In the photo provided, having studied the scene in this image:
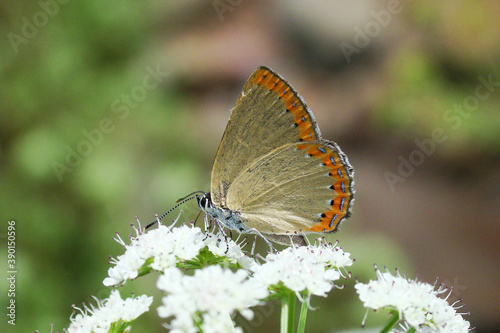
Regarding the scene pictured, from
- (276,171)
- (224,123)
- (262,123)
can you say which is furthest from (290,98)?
(224,123)

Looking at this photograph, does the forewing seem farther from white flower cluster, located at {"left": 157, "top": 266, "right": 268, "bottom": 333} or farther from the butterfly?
white flower cluster, located at {"left": 157, "top": 266, "right": 268, "bottom": 333}

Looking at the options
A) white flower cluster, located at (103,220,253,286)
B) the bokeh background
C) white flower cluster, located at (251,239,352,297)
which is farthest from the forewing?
the bokeh background

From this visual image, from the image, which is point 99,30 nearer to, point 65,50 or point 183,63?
point 65,50

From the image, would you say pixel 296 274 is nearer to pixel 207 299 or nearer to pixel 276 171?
pixel 207 299

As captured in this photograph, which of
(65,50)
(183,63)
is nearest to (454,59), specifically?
(183,63)

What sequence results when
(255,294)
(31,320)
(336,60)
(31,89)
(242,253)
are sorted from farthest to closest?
1. (336,60)
2. (31,89)
3. (31,320)
4. (242,253)
5. (255,294)
